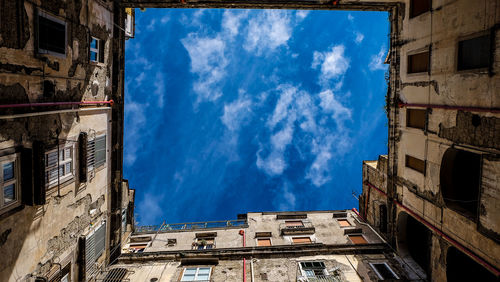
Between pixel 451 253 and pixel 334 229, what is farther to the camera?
pixel 334 229

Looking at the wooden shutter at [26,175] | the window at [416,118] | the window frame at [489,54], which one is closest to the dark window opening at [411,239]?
the window at [416,118]

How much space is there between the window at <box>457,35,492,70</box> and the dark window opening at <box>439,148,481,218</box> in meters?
3.55

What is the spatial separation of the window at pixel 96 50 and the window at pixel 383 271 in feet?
59.3

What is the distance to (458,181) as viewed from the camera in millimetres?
11805

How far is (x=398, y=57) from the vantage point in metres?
14.5

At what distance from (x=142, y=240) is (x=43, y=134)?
11961 millimetres

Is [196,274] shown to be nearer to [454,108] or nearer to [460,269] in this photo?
[460,269]

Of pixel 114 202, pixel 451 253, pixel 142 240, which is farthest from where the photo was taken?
pixel 142 240

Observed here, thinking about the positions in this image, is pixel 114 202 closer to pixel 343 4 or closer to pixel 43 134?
pixel 43 134

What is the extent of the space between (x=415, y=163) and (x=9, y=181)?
17.1 metres

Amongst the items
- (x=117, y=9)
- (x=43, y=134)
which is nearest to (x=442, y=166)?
(x=43, y=134)

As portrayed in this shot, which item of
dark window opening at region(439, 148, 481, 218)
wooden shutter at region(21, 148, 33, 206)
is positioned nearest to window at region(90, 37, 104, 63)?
wooden shutter at region(21, 148, 33, 206)

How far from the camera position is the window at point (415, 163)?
42.2 ft

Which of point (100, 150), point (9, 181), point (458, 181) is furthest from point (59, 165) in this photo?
point (458, 181)
